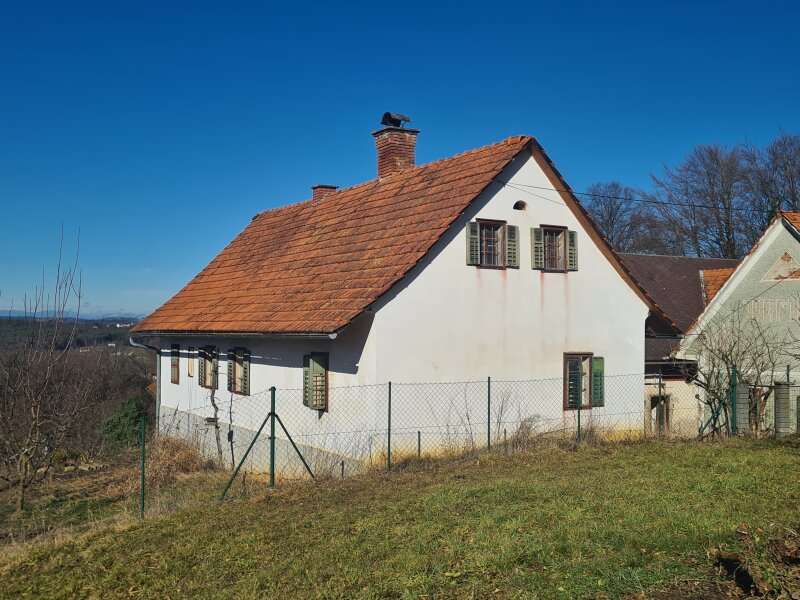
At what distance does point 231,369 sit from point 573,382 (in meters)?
8.23

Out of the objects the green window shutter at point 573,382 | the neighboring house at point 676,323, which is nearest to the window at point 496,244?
the green window shutter at point 573,382

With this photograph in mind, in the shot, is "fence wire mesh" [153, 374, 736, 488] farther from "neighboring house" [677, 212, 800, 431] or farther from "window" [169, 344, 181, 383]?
"window" [169, 344, 181, 383]

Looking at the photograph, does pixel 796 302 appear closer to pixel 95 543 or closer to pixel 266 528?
pixel 266 528

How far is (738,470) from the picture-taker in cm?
1138

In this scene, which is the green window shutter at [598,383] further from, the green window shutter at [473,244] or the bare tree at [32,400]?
the bare tree at [32,400]

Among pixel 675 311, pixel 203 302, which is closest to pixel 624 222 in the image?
pixel 675 311

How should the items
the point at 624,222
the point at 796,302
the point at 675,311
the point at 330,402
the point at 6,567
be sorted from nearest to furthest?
the point at 6,567 → the point at 330,402 → the point at 796,302 → the point at 675,311 → the point at 624,222

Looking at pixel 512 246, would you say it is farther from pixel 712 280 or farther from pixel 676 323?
pixel 712 280

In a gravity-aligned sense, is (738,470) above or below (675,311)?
below

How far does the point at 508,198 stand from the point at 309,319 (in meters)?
4.88

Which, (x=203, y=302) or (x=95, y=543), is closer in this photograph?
(x=95, y=543)

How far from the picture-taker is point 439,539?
8164 mm

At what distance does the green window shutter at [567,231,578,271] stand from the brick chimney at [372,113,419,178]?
5067 millimetres

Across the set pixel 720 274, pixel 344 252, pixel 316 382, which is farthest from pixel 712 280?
pixel 316 382
